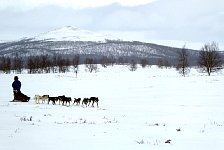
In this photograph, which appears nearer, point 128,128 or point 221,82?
point 128,128

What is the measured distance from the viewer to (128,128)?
50.6 feet

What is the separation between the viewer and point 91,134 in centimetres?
1350

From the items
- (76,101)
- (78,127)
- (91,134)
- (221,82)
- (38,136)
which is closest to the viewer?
(38,136)

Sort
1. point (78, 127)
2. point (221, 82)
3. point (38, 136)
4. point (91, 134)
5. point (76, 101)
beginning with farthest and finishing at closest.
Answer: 1. point (221, 82)
2. point (76, 101)
3. point (78, 127)
4. point (91, 134)
5. point (38, 136)

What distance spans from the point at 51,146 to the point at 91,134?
2.69m

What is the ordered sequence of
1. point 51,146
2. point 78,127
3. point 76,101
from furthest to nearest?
point 76,101, point 78,127, point 51,146

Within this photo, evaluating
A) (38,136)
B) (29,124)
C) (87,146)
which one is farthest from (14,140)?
(29,124)

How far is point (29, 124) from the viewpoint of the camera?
1534 cm

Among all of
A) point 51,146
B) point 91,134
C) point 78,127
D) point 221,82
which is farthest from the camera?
point 221,82

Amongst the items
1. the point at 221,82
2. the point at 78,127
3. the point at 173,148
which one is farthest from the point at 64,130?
the point at 221,82

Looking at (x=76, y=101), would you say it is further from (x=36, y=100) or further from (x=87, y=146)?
(x=87, y=146)

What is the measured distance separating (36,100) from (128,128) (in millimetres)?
14507

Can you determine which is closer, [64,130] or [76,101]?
[64,130]

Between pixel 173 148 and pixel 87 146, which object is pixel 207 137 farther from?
pixel 87 146
